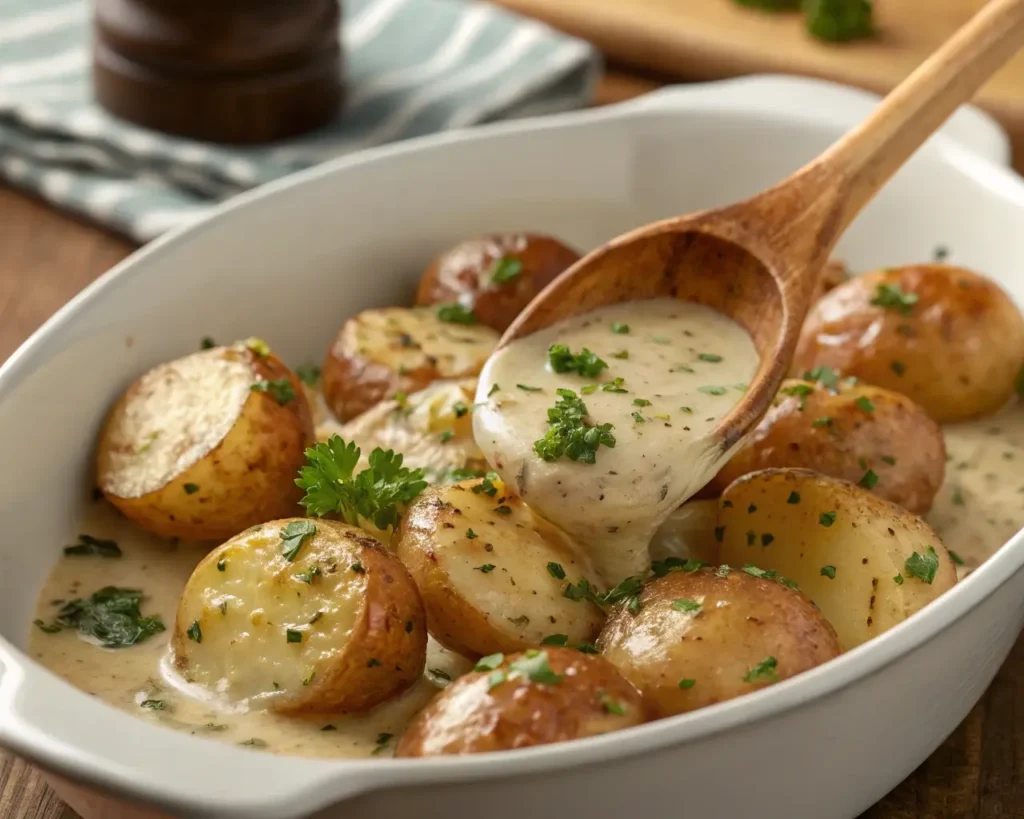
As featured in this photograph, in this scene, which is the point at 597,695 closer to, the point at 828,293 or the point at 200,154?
the point at 828,293

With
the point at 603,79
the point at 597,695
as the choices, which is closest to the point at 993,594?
the point at 597,695

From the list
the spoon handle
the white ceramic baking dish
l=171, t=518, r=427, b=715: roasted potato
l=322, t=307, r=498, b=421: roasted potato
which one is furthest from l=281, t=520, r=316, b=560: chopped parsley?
the spoon handle

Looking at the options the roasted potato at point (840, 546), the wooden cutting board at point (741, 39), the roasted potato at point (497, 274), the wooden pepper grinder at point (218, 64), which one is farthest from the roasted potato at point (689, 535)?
the wooden cutting board at point (741, 39)

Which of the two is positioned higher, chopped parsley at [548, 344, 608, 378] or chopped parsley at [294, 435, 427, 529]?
chopped parsley at [548, 344, 608, 378]

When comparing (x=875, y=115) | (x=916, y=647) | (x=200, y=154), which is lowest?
(x=200, y=154)

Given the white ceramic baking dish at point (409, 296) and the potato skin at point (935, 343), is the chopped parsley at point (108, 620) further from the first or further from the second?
the potato skin at point (935, 343)

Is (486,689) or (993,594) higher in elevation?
(993,594)

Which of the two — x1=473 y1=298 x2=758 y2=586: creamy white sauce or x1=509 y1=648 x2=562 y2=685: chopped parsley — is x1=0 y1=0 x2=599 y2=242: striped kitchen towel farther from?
x1=509 y1=648 x2=562 y2=685: chopped parsley
